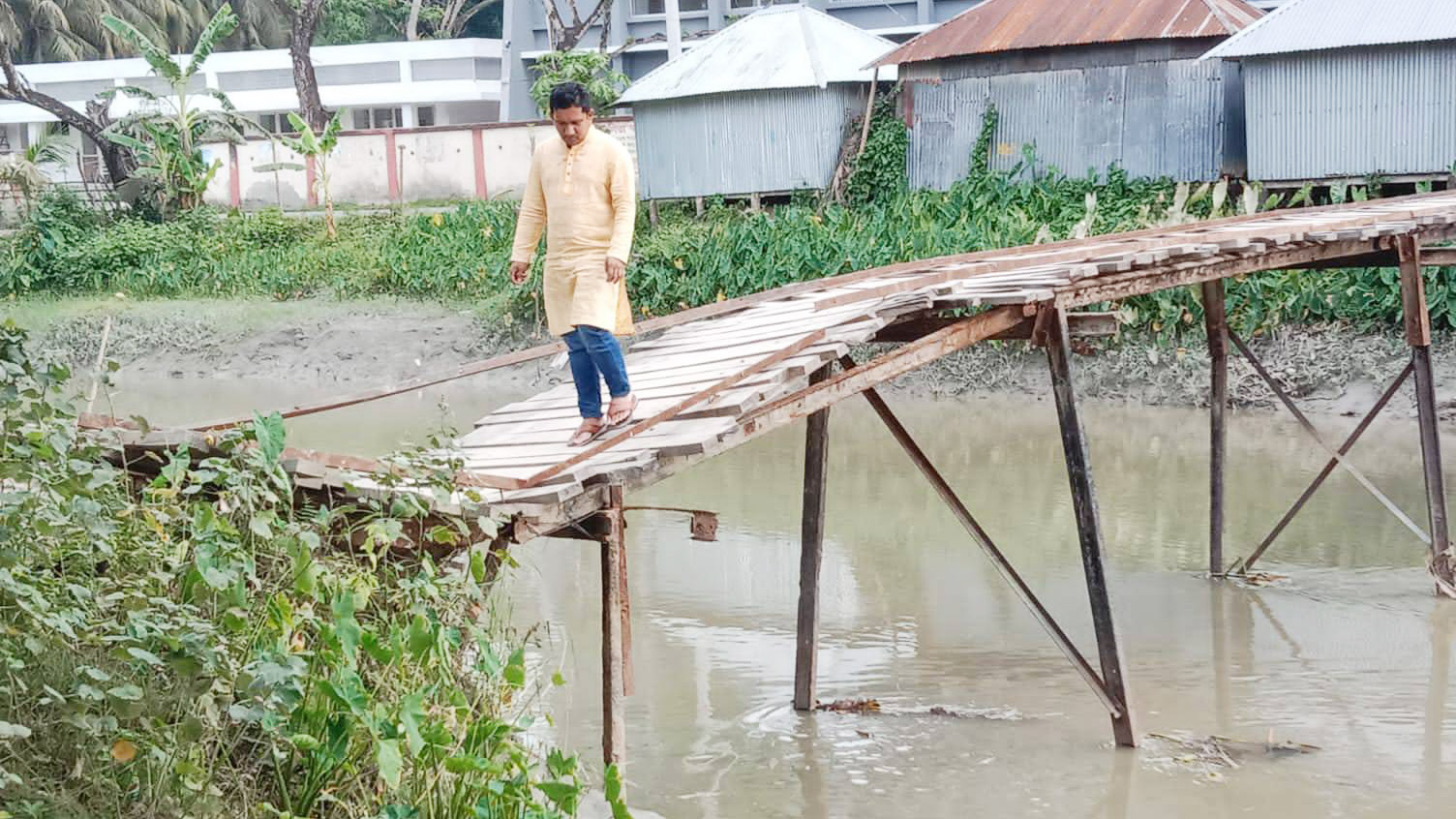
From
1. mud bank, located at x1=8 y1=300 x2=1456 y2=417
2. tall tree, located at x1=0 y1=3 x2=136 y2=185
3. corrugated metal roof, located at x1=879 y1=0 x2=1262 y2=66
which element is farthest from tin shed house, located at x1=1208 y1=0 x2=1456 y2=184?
tall tree, located at x1=0 y1=3 x2=136 y2=185

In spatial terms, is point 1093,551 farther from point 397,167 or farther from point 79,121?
point 79,121

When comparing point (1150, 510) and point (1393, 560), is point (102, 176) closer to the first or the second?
point (1150, 510)

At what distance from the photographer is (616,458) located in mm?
4926

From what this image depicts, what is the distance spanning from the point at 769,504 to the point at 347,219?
1265cm

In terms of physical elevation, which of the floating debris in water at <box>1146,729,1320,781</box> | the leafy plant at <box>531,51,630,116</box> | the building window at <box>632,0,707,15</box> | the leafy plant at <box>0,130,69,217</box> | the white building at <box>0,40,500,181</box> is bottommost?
the floating debris in water at <box>1146,729,1320,781</box>

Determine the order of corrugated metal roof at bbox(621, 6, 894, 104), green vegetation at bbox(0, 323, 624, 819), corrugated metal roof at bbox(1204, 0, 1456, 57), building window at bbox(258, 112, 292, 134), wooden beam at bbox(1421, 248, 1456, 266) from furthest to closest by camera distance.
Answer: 1. building window at bbox(258, 112, 292, 134)
2. corrugated metal roof at bbox(621, 6, 894, 104)
3. corrugated metal roof at bbox(1204, 0, 1456, 57)
4. wooden beam at bbox(1421, 248, 1456, 266)
5. green vegetation at bbox(0, 323, 624, 819)

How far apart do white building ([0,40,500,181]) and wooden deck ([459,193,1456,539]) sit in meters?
22.4

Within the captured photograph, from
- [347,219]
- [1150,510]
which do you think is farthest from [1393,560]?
[347,219]

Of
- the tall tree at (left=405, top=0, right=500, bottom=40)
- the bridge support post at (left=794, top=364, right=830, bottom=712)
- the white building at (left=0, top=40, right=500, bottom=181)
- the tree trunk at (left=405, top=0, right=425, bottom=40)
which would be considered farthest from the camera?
the tall tree at (left=405, top=0, right=500, bottom=40)

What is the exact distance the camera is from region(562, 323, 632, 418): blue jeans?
5430mm

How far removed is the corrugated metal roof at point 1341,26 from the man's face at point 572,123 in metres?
11.5

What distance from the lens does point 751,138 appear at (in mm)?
19406

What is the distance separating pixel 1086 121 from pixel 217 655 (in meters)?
15.0

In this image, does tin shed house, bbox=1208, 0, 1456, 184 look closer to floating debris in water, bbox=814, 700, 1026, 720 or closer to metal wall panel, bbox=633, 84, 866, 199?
metal wall panel, bbox=633, 84, 866, 199
